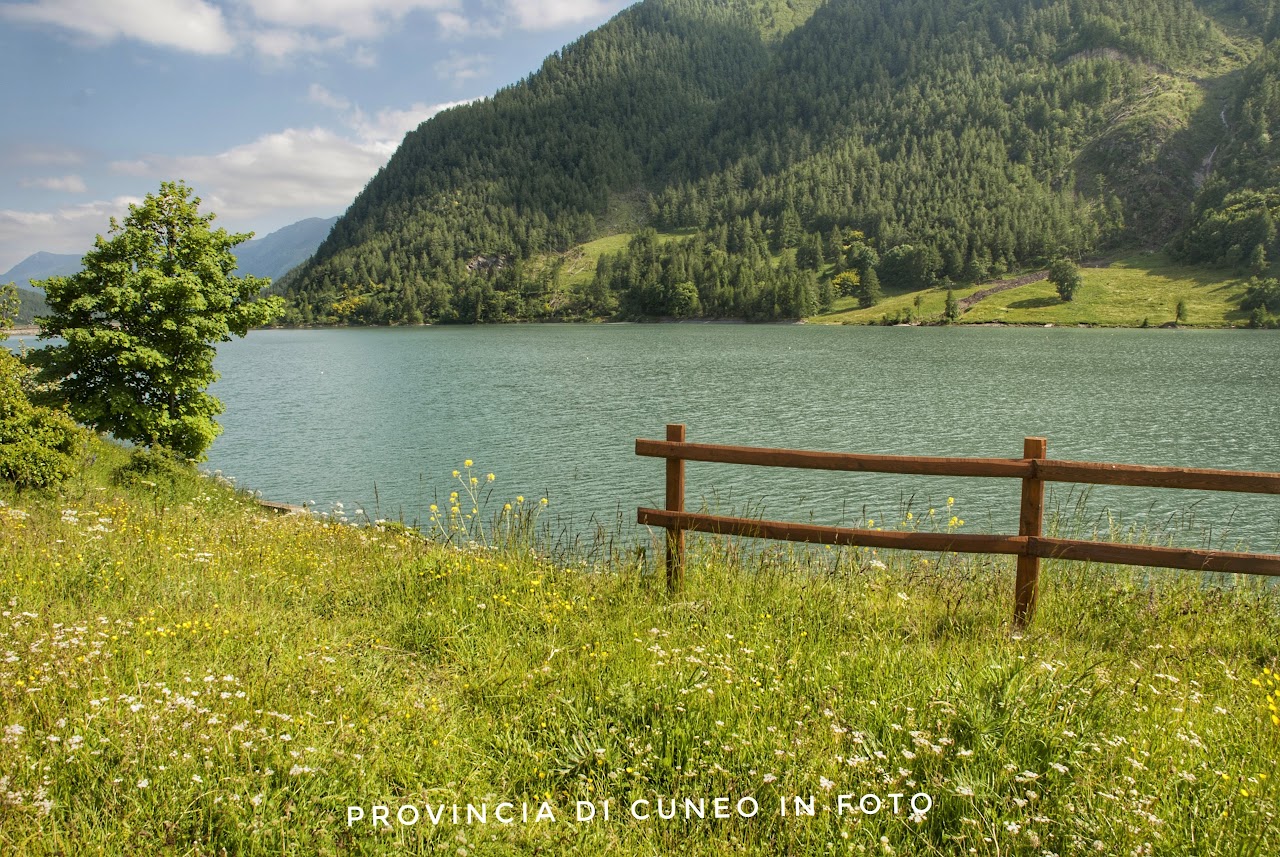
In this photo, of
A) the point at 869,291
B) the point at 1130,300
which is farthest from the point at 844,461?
the point at 869,291

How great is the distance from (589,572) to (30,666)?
17.6 feet

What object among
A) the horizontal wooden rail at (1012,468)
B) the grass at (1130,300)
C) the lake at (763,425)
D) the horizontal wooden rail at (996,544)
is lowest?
the lake at (763,425)

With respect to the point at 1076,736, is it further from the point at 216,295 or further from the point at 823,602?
the point at 216,295

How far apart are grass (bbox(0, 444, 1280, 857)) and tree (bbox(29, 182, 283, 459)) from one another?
13.7 metres

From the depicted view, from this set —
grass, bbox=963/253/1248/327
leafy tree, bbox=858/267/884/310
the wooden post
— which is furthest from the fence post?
leafy tree, bbox=858/267/884/310

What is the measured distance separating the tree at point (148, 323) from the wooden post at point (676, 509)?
16602 millimetres

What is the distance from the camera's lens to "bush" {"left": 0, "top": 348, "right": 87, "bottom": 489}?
13195 millimetres

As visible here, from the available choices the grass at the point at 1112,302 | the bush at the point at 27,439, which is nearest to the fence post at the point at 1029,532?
the bush at the point at 27,439

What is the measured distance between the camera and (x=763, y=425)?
129ft

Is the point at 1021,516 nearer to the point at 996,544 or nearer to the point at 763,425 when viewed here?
the point at 996,544

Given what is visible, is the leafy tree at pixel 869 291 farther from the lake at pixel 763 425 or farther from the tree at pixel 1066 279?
the lake at pixel 763 425

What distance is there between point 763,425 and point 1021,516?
1263 inches

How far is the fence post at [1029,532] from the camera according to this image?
7039 millimetres

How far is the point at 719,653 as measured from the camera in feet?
19.4
